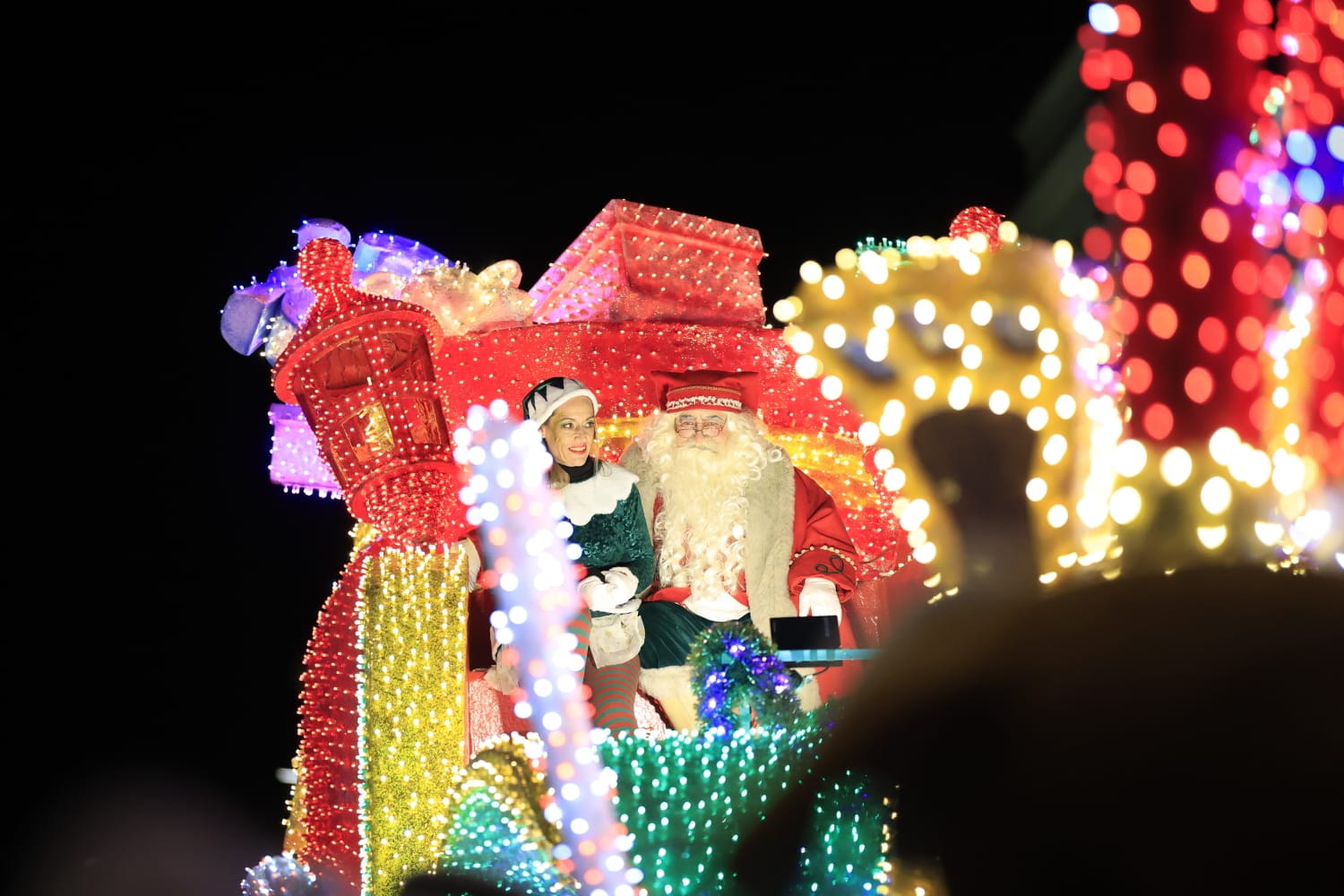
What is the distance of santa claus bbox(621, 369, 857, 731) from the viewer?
17.3ft

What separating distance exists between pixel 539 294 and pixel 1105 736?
462 cm

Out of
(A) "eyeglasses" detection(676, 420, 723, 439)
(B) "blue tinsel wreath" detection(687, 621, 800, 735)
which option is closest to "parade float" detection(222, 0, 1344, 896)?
(B) "blue tinsel wreath" detection(687, 621, 800, 735)

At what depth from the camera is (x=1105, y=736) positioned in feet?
7.00

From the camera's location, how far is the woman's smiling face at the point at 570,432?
5.34 m

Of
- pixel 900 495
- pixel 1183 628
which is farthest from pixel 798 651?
pixel 1183 628

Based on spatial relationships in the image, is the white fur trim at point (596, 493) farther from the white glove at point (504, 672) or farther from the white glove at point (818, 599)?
the white glove at point (818, 599)

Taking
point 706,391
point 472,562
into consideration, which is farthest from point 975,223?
point 472,562

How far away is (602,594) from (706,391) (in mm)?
1047

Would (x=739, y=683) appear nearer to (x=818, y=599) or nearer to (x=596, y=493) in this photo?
(x=818, y=599)

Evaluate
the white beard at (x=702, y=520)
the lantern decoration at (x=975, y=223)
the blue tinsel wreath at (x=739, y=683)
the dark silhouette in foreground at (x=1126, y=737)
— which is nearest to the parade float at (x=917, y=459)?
the blue tinsel wreath at (x=739, y=683)

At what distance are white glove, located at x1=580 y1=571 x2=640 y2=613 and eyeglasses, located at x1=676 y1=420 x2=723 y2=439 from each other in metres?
0.84

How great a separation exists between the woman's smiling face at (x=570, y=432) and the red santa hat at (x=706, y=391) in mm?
420

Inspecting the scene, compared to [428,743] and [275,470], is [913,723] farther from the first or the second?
[275,470]

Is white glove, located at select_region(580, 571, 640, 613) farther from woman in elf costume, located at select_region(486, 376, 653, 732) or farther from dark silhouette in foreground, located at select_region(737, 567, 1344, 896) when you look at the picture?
dark silhouette in foreground, located at select_region(737, 567, 1344, 896)
